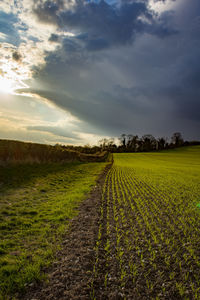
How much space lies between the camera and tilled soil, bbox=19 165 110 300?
398cm

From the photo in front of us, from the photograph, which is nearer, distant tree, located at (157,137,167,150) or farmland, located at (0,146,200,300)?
farmland, located at (0,146,200,300)

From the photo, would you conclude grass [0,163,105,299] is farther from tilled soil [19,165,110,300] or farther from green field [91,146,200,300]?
green field [91,146,200,300]

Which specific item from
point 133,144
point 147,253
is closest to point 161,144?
point 133,144

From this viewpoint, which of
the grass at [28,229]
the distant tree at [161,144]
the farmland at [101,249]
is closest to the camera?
the farmland at [101,249]

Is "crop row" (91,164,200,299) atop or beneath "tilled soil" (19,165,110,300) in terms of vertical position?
beneath

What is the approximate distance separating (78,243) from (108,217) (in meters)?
2.98

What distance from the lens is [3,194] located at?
38.2ft

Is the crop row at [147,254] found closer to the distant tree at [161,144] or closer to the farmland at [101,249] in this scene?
the farmland at [101,249]

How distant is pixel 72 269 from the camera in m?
4.79

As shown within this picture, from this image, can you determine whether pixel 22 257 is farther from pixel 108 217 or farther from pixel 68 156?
pixel 68 156

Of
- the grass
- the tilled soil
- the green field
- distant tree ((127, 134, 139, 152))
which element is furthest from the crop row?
distant tree ((127, 134, 139, 152))

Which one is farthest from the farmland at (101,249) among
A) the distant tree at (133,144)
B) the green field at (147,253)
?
the distant tree at (133,144)

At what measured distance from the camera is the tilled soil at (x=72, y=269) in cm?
398

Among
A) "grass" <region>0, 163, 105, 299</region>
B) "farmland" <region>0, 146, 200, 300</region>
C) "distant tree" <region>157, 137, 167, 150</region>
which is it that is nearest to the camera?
"farmland" <region>0, 146, 200, 300</region>
